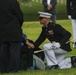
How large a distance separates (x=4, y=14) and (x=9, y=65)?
1.10m

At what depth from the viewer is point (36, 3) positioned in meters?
52.5

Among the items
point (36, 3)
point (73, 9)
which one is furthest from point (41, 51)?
point (36, 3)

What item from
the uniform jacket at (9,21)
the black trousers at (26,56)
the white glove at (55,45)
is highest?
the uniform jacket at (9,21)

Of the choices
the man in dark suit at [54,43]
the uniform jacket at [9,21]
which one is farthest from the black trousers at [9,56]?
the man in dark suit at [54,43]

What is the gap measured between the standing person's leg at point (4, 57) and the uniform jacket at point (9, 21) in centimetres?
22

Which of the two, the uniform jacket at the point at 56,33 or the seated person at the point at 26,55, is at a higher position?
the uniform jacket at the point at 56,33

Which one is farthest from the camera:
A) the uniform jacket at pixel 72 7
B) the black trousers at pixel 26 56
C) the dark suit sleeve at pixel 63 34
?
the uniform jacket at pixel 72 7

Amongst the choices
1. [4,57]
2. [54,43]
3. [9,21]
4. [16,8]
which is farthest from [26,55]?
[16,8]

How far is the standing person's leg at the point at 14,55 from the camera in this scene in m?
9.12

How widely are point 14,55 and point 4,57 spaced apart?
0.27 m

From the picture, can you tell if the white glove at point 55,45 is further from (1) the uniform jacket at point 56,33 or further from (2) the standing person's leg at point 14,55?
(2) the standing person's leg at point 14,55

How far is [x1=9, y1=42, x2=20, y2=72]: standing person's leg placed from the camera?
29.9 feet

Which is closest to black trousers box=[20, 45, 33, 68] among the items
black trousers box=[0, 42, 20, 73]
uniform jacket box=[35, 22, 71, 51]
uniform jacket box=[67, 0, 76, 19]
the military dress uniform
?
black trousers box=[0, 42, 20, 73]

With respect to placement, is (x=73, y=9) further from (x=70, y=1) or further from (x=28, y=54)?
(x=28, y=54)
